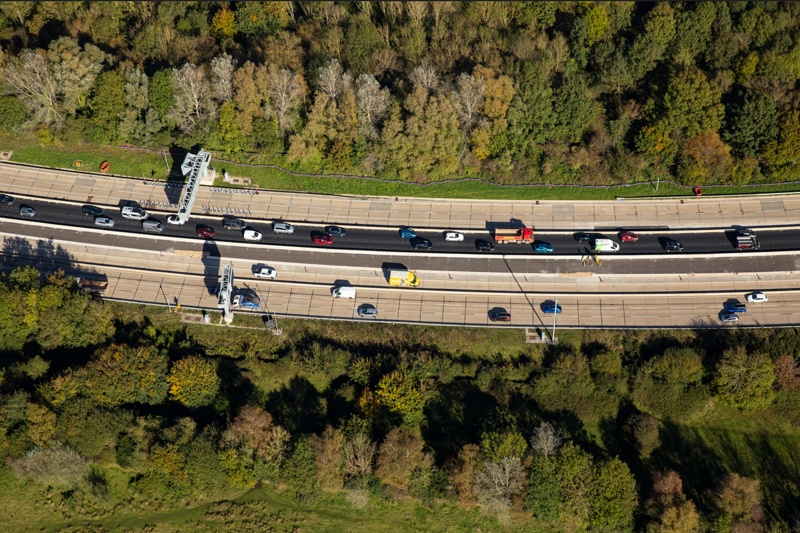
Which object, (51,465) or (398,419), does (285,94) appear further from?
(51,465)

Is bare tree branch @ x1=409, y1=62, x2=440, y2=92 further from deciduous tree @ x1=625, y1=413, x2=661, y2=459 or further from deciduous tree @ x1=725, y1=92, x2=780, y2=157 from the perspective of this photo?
deciduous tree @ x1=625, y1=413, x2=661, y2=459

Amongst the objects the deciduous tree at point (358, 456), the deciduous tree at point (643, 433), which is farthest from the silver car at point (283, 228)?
the deciduous tree at point (643, 433)

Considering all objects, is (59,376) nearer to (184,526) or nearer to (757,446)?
(184,526)

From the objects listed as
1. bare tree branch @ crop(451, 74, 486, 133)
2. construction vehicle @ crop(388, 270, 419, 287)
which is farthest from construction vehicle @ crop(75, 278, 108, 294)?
bare tree branch @ crop(451, 74, 486, 133)

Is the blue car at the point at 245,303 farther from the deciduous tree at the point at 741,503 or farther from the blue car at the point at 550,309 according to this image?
the deciduous tree at the point at 741,503

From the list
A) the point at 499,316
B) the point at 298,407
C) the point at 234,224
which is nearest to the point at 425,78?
the point at 234,224

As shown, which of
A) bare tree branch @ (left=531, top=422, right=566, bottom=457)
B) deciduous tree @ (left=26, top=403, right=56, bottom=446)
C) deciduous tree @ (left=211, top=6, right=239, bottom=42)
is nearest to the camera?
bare tree branch @ (left=531, top=422, right=566, bottom=457)

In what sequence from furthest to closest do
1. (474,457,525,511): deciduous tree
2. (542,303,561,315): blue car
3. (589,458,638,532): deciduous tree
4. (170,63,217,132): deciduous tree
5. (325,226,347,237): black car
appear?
(170,63,217,132): deciduous tree → (325,226,347,237): black car → (542,303,561,315): blue car → (474,457,525,511): deciduous tree → (589,458,638,532): deciduous tree
